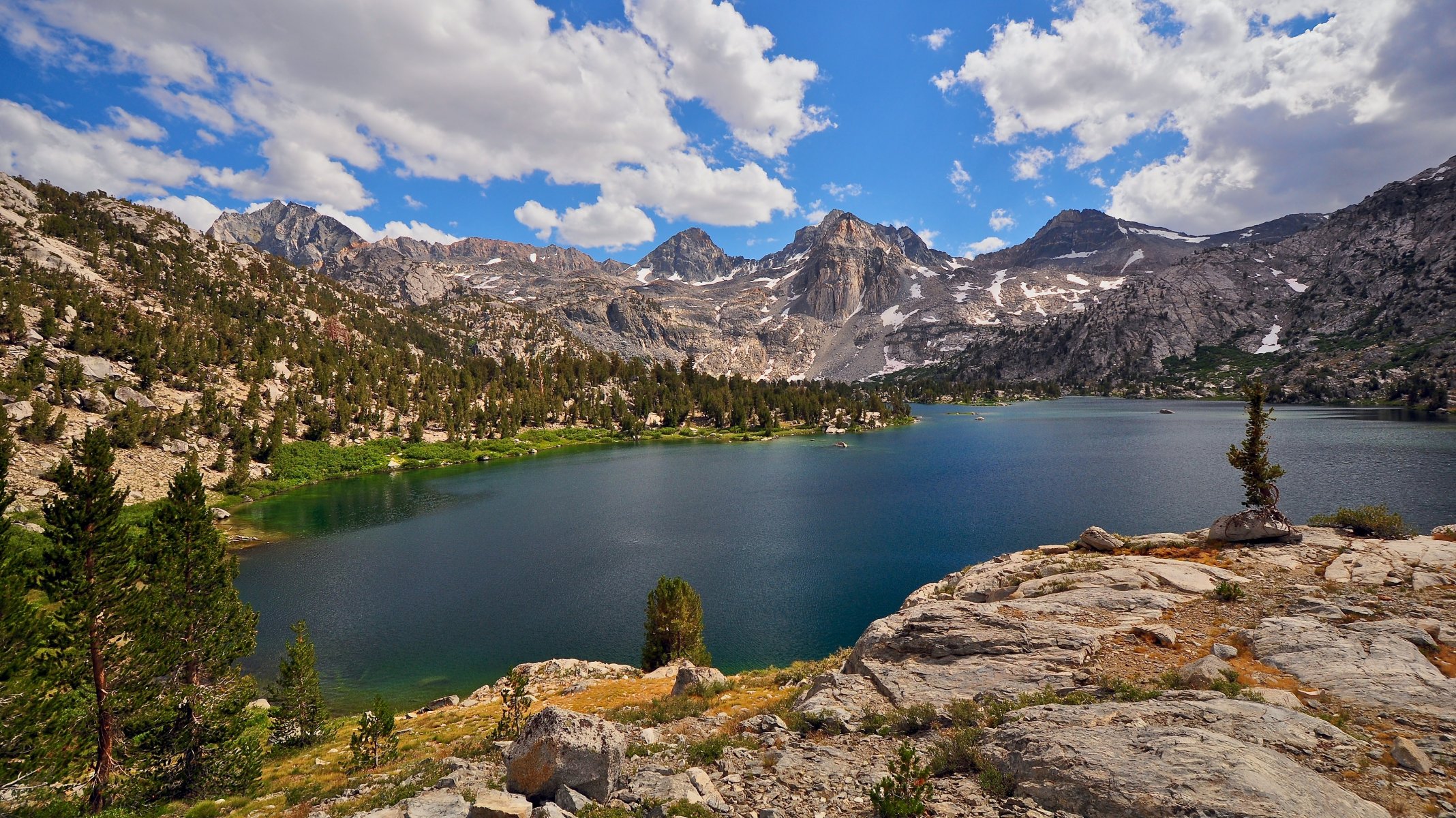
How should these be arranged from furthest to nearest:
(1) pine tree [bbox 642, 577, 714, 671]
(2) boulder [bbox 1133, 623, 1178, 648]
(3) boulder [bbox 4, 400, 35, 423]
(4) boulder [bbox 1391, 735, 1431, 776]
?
(3) boulder [bbox 4, 400, 35, 423] < (1) pine tree [bbox 642, 577, 714, 671] < (2) boulder [bbox 1133, 623, 1178, 648] < (4) boulder [bbox 1391, 735, 1431, 776]

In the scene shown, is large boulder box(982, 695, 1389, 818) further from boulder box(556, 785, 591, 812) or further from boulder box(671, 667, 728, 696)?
boulder box(671, 667, 728, 696)

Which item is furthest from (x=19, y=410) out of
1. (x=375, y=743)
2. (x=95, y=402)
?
(x=375, y=743)

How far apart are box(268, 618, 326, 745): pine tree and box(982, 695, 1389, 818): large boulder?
2714 cm

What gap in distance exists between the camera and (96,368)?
84.7 metres

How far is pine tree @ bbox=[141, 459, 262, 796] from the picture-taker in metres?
18.4

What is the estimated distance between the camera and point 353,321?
176 metres

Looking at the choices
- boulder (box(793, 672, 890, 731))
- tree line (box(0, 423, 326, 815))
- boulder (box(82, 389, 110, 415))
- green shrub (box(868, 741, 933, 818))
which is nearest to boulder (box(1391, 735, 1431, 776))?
green shrub (box(868, 741, 933, 818))

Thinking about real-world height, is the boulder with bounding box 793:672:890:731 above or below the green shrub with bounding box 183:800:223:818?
above

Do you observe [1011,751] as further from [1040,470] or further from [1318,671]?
[1040,470]

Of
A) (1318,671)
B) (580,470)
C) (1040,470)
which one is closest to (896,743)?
(1318,671)

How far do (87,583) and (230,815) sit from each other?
832cm

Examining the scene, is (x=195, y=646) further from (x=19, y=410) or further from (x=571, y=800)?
(x=19, y=410)

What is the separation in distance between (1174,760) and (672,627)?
2547 cm

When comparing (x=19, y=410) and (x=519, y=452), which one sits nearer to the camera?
(x=19, y=410)
